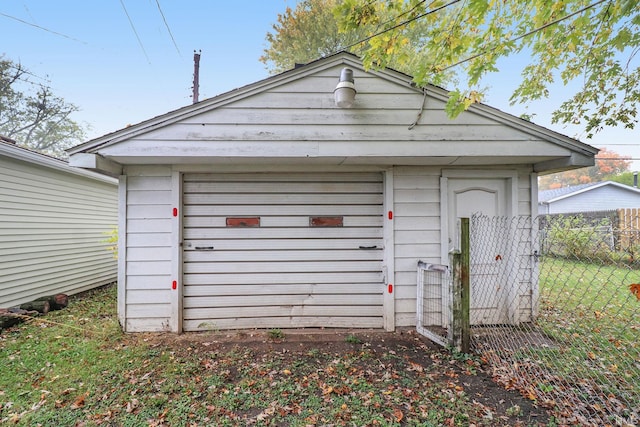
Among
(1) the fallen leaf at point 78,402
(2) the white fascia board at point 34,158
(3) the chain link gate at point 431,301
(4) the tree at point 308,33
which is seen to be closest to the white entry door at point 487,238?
(3) the chain link gate at point 431,301

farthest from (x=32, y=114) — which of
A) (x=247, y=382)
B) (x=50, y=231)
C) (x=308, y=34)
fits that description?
(x=247, y=382)

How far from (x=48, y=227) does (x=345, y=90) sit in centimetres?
602

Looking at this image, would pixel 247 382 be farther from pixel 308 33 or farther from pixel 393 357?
pixel 308 33

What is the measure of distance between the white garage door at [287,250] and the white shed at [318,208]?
1 centimetres

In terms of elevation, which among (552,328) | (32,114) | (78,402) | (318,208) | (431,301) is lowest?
(78,402)

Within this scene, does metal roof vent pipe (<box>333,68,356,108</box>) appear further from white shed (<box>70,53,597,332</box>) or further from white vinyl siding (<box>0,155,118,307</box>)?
white vinyl siding (<box>0,155,118,307</box>)

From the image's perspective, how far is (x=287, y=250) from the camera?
354 cm

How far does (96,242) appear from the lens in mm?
6238

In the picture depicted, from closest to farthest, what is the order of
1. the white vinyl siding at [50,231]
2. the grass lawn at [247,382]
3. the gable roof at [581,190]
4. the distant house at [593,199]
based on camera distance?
the grass lawn at [247,382], the white vinyl siding at [50,231], the gable roof at [581,190], the distant house at [593,199]

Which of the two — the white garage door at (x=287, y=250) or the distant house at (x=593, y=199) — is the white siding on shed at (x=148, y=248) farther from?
the distant house at (x=593, y=199)

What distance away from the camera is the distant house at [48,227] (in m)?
4.38

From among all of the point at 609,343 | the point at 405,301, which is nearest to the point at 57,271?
the point at 405,301

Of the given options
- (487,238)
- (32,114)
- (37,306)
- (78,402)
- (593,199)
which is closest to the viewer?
(78,402)

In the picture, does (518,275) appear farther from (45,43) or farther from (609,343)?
(45,43)
